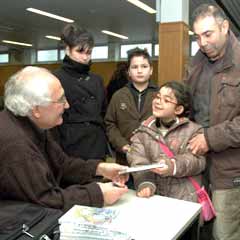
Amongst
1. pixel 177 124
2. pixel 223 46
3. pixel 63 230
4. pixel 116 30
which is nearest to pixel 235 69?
pixel 223 46

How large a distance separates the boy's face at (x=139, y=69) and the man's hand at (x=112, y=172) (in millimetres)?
882

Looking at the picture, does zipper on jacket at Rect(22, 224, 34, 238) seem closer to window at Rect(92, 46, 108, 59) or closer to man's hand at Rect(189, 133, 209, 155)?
man's hand at Rect(189, 133, 209, 155)

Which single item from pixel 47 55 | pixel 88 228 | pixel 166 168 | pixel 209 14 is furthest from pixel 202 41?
pixel 47 55

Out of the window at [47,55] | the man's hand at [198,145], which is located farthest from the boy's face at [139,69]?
the window at [47,55]

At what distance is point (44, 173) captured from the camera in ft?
5.25

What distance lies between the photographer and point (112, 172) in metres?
2.00

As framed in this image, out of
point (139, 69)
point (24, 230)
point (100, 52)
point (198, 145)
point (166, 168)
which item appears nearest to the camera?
point (24, 230)

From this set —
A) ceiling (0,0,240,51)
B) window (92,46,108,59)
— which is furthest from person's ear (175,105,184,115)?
window (92,46,108,59)

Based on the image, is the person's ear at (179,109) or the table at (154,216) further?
the person's ear at (179,109)

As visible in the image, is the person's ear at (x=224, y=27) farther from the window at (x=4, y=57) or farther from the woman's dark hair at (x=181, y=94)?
the window at (x=4, y=57)

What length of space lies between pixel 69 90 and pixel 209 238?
129cm

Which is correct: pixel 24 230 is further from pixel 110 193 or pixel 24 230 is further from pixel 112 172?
pixel 112 172

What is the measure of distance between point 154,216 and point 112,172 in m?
0.39

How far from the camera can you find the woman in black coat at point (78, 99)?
2570mm
